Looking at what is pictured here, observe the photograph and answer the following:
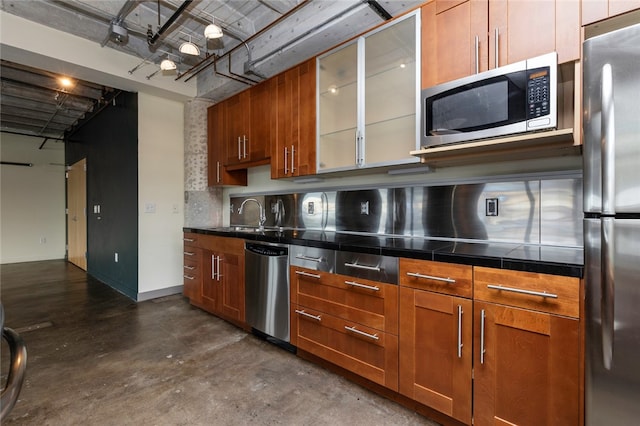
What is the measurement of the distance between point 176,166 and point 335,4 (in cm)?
287

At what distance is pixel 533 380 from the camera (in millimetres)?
1285

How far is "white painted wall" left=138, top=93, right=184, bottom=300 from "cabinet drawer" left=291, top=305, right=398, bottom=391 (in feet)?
8.09

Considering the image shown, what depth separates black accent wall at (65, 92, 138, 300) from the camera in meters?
3.82

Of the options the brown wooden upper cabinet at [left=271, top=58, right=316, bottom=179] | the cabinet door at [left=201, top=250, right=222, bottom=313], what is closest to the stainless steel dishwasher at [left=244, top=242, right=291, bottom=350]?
the cabinet door at [left=201, top=250, right=222, bottom=313]

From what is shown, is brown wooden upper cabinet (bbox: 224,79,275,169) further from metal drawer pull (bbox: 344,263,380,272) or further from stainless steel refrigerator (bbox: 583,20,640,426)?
stainless steel refrigerator (bbox: 583,20,640,426)

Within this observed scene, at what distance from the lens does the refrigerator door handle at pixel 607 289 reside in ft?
3.61

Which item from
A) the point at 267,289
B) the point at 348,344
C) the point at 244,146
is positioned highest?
the point at 244,146

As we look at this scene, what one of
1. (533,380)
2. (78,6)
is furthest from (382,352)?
(78,6)

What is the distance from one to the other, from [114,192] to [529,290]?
489 cm

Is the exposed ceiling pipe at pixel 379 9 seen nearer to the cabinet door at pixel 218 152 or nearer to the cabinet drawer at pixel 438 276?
the cabinet drawer at pixel 438 276

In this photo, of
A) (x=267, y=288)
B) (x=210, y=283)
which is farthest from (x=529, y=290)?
(x=210, y=283)

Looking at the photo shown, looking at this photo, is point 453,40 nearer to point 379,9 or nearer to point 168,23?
point 379,9

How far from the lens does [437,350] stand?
153 cm

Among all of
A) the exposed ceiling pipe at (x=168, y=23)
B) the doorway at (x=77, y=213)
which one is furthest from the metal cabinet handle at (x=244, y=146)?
the doorway at (x=77, y=213)
